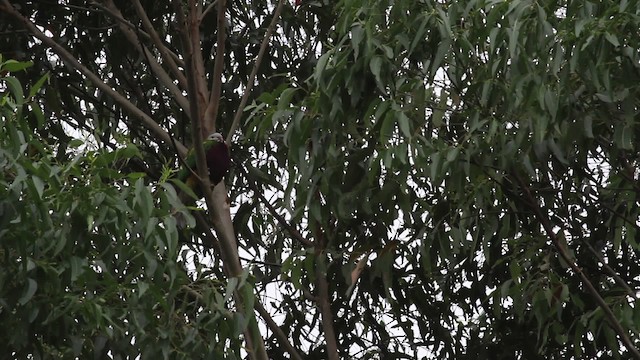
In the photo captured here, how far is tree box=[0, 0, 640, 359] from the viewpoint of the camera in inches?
125

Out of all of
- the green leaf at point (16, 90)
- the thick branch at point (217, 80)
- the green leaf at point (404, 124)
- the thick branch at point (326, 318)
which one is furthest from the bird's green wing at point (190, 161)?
the green leaf at point (16, 90)

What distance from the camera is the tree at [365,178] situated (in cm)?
318

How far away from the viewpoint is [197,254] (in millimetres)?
5078

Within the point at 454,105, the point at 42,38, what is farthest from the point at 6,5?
the point at 454,105

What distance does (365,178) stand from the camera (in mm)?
3754

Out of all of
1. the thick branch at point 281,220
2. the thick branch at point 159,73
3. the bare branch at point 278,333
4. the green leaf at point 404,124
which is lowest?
the green leaf at point 404,124

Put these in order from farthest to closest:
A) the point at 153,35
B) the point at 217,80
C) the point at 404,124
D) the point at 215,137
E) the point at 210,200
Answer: the point at 215,137 < the point at 217,80 < the point at 153,35 < the point at 210,200 < the point at 404,124

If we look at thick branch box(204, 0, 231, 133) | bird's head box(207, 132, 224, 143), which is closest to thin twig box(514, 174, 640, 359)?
thick branch box(204, 0, 231, 133)

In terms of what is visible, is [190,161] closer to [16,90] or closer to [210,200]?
[210,200]

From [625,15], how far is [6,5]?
229cm

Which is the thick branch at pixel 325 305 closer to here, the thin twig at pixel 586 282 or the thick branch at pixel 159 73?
the thick branch at pixel 159 73

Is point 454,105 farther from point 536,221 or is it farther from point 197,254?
point 197,254

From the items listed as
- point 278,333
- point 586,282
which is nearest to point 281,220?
point 278,333

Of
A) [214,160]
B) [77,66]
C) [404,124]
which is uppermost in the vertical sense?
[77,66]
